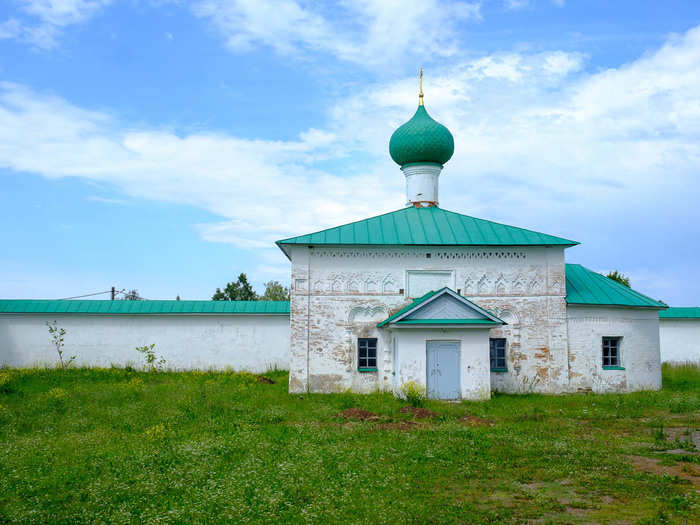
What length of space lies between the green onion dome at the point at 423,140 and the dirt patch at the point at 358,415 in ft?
29.3

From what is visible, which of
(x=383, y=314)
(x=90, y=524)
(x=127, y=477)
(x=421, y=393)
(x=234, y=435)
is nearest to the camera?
(x=90, y=524)

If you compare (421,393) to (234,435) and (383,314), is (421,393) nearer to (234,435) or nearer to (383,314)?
(383,314)

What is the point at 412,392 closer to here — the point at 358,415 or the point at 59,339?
the point at 358,415

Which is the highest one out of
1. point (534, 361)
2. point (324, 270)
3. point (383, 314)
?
point (324, 270)

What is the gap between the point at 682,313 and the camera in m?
21.7

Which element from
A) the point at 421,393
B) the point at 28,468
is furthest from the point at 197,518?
the point at 421,393

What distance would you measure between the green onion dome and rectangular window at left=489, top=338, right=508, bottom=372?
6.02m

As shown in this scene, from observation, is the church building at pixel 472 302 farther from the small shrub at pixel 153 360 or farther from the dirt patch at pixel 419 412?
the small shrub at pixel 153 360

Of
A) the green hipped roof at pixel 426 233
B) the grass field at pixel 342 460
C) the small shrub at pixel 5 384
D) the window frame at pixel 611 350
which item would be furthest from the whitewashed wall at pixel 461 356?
the small shrub at pixel 5 384

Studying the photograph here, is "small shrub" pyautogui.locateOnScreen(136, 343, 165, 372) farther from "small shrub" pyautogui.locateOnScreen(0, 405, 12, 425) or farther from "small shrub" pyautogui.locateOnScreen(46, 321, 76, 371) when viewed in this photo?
"small shrub" pyautogui.locateOnScreen(0, 405, 12, 425)

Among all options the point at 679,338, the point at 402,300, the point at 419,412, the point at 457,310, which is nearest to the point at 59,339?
the point at 402,300

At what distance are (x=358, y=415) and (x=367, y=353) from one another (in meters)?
3.80

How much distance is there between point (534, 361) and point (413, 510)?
1008 centimetres

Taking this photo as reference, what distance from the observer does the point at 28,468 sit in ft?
23.9
